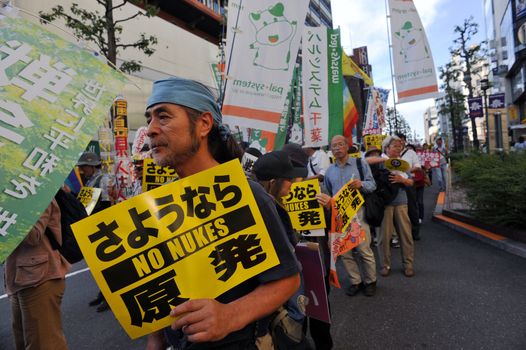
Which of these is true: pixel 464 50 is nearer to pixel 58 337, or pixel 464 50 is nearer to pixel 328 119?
pixel 328 119

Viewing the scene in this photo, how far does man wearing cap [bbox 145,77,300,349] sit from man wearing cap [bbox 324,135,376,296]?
2.86 meters

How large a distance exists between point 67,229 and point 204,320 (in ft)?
6.09

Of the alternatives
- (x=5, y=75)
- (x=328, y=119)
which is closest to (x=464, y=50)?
(x=328, y=119)

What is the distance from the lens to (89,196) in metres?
4.13

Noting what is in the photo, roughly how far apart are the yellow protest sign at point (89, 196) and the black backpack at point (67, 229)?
59.3 inches

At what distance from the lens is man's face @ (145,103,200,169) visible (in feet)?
4.07

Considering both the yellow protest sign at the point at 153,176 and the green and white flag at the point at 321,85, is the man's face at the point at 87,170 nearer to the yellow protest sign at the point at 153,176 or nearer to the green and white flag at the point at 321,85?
the yellow protest sign at the point at 153,176

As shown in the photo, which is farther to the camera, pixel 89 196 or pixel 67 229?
pixel 89 196

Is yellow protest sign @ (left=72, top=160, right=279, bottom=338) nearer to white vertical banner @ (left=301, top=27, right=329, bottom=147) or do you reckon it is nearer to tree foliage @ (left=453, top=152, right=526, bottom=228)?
white vertical banner @ (left=301, top=27, right=329, bottom=147)

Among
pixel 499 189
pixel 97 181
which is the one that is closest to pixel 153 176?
pixel 97 181

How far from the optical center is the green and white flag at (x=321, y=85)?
17.3 feet

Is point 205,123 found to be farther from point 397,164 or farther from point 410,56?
point 410,56

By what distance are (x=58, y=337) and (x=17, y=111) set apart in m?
1.81

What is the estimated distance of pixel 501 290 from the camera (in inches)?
152
